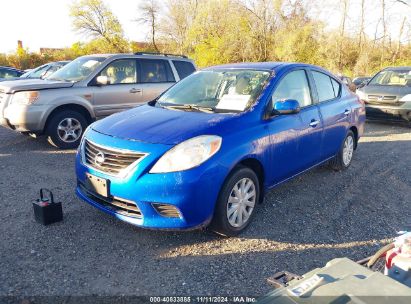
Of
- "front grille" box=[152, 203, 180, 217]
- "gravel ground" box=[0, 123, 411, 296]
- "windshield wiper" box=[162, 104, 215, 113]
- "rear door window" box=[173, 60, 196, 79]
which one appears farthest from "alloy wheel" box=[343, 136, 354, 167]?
"rear door window" box=[173, 60, 196, 79]

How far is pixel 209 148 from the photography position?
10.5 ft

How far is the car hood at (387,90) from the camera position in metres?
9.34

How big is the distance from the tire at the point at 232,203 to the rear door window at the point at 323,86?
1.86m

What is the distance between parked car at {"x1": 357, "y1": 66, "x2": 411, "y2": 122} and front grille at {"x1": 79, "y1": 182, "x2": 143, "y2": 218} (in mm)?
8269

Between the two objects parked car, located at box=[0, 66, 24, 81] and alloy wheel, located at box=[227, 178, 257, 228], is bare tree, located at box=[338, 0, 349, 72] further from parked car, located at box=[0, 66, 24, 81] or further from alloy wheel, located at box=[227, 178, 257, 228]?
alloy wheel, located at box=[227, 178, 257, 228]

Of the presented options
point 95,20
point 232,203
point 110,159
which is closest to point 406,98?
point 232,203

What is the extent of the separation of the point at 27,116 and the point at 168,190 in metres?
4.34

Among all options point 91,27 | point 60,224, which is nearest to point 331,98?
point 60,224

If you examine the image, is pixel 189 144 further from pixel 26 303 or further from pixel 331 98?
pixel 331 98

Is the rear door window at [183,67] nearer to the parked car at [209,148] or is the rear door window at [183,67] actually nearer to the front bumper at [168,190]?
the parked car at [209,148]

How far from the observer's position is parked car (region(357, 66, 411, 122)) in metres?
9.21

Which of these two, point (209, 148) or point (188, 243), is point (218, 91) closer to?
point (209, 148)

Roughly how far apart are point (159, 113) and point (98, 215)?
4.20 feet

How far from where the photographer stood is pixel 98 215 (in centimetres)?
393
